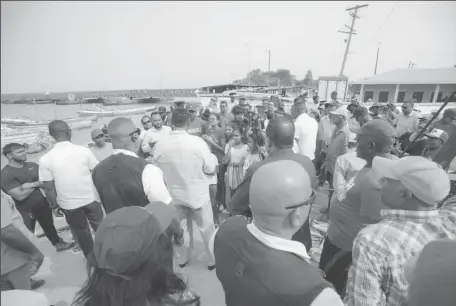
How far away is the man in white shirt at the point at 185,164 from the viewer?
2822mm

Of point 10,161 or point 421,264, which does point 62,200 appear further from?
point 421,264

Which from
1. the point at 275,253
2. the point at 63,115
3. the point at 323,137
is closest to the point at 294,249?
the point at 275,253

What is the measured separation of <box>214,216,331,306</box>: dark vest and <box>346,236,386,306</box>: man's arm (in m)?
0.47

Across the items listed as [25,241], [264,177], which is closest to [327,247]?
[264,177]

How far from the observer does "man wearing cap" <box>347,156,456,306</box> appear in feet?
4.08

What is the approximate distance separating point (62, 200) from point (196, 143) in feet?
5.54

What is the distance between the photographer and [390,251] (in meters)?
1.24

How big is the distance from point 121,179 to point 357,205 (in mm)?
2031

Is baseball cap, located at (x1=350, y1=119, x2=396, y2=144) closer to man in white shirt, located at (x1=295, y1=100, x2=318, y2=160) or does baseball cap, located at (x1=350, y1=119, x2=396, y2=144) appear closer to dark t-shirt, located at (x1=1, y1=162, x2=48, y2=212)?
man in white shirt, located at (x1=295, y1=100, x2=318, y2=160)

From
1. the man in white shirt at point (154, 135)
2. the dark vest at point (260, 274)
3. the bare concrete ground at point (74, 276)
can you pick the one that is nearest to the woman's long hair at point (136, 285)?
the dark vest at point (260, 274)

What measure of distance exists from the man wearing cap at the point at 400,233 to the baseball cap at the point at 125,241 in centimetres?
109

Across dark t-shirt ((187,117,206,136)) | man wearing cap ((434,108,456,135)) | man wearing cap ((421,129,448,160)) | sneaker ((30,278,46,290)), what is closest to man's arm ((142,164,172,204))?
sneaker ((30,278,46,290))

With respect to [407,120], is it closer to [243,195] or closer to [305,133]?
[305,133]

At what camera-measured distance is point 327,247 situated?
2289mm
